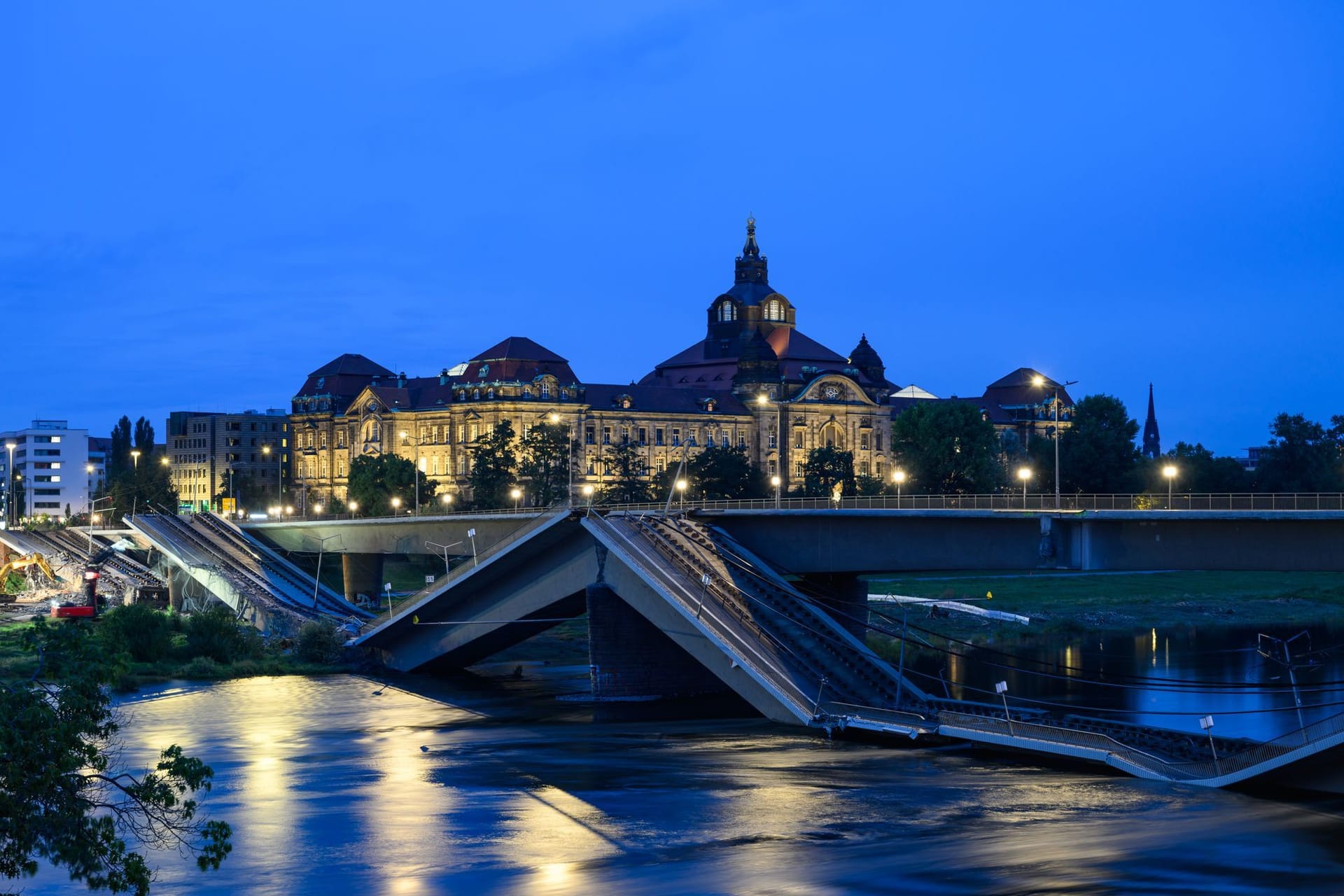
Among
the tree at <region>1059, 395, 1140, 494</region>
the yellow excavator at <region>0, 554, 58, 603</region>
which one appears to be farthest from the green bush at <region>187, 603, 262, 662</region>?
the tree at <region>1059, 395, 1140, 494</region>

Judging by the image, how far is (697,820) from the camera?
46.7 metres

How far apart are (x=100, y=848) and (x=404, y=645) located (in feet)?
215

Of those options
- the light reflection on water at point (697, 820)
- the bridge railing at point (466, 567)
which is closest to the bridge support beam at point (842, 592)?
the bridge railing at point (466, 567)

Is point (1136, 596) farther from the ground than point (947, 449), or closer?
closer

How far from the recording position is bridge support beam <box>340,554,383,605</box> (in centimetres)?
12256

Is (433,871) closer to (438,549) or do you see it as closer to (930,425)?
(438,549)

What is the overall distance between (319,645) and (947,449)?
300 ft

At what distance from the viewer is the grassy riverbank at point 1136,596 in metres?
120

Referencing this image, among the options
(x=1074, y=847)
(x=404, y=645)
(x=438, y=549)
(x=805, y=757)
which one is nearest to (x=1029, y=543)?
(x=805, y=757)

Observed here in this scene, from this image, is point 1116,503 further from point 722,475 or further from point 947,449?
point 947,449

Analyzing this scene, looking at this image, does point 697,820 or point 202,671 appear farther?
point 202,671

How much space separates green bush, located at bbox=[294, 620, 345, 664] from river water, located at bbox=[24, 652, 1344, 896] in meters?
22.8

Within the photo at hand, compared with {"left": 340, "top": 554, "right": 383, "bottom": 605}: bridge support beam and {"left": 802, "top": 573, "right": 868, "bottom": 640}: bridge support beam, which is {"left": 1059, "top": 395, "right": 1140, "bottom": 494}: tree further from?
{"left": 802, "top": 573, "right": 868, "bottom": 640}: bridge support beam

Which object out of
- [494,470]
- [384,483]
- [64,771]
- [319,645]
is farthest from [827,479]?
[64,771]
